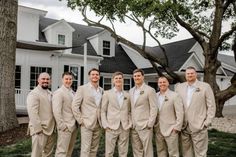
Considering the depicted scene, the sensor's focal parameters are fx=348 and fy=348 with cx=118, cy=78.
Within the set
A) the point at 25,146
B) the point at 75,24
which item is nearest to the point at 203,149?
the point at 25,146

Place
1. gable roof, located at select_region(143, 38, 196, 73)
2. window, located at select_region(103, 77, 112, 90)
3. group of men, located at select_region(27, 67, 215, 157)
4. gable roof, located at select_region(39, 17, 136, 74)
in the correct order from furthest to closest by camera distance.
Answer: gable roof, located at select_region(143, 38, 196, 73) < window, located at select_region(103, 77, 112, 90) < gable roof, located at select_region(39, 17, 136, 74) < group of men, located at select_region(27, 67, 215, 157)

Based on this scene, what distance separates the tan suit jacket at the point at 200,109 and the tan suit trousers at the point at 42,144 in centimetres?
244

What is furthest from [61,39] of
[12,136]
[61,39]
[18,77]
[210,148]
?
[210,148]

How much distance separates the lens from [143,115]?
6125mm

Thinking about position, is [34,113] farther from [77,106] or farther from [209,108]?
[209,108]

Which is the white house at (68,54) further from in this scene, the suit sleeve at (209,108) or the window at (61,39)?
the suit sleeve at (209,108)

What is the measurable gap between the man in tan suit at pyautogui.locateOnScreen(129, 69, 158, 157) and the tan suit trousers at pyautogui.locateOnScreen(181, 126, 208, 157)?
0.60m

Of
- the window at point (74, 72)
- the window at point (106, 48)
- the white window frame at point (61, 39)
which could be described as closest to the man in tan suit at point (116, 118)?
the window at point (74, 72)

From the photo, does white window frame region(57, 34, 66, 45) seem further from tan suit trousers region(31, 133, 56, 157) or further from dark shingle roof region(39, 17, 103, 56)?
tan suit trousers region(31, 133, 56, 157)

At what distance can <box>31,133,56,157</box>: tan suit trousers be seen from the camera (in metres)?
5.94

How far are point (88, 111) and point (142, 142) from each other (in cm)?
111

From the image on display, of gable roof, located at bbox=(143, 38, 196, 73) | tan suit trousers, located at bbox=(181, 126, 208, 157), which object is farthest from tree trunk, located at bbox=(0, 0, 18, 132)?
gable roof, located at bbox=(143, 38, 196, 73)

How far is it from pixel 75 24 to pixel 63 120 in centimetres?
2137

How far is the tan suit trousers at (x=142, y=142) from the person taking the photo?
6109 mm
